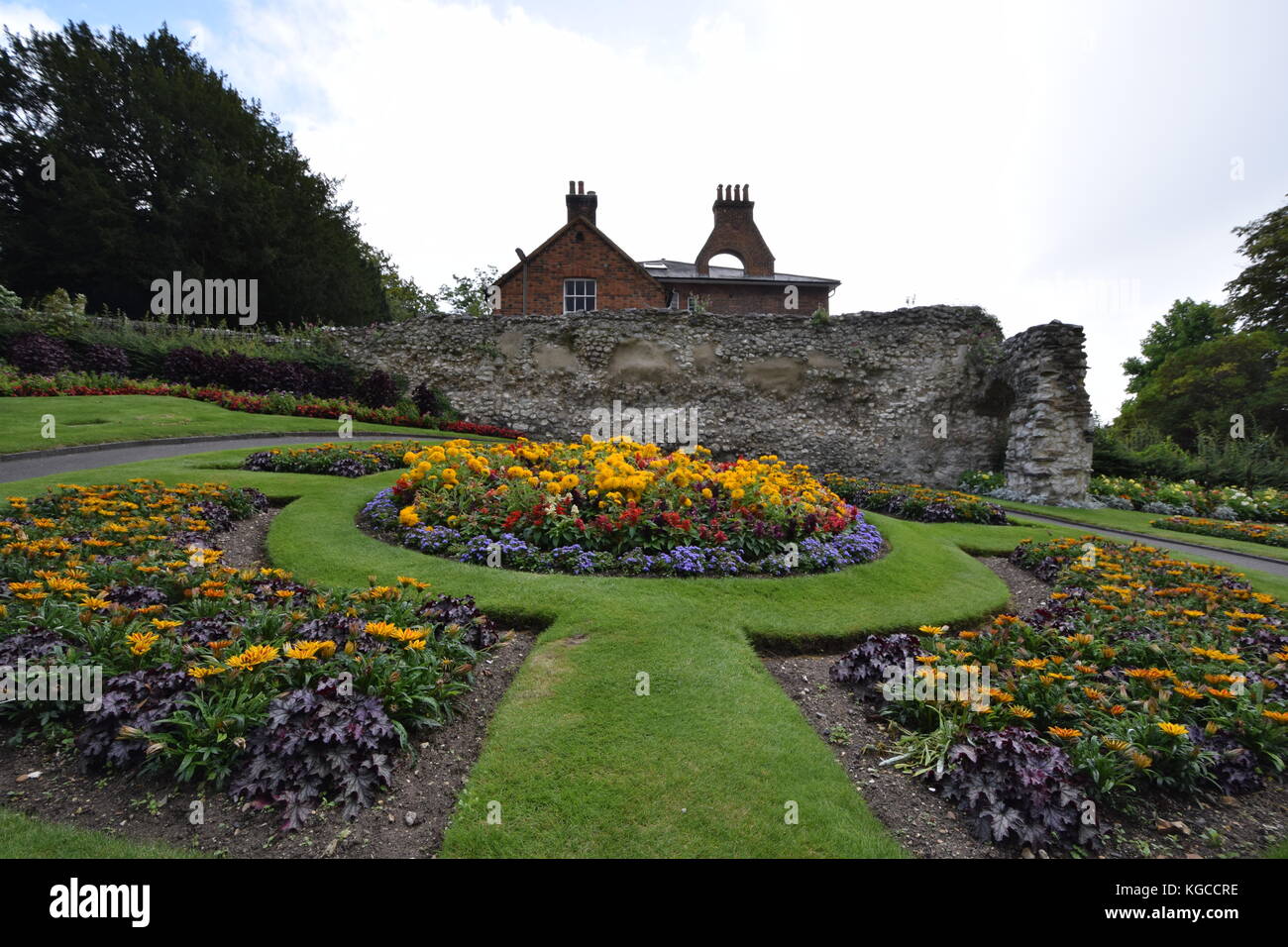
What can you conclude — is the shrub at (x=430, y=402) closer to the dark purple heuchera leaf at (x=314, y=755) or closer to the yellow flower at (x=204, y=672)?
the yellow flower at (x=204, y=672)

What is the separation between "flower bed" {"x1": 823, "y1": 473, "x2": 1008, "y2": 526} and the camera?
1051 centimetres

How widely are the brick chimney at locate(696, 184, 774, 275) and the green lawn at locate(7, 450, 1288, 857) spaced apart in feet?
90.8

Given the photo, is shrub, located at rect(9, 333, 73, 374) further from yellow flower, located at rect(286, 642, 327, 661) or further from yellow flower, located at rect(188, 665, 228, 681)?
yellow flower, located at rect(286, 642, 327, 661)

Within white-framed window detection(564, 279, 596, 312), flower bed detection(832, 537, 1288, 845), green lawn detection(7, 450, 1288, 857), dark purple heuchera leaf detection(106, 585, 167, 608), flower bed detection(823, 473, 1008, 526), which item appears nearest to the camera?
green lawn detection(7, 450, 1288, 857)

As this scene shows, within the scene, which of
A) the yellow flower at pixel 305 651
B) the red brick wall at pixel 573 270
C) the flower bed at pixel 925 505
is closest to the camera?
the yellow flower at pixel 305 651

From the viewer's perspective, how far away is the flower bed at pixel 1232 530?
415 inches

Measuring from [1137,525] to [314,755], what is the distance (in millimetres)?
14748

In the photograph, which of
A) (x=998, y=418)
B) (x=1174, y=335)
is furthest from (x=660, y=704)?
(x=1174, y=335)

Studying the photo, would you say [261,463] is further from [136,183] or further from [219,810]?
[136,183]

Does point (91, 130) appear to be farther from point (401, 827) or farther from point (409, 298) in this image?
point (401, 827)

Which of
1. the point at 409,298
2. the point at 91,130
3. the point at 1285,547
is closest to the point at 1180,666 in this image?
the point at 1285,547

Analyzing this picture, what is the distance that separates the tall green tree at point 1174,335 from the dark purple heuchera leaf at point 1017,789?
46578 millimetres

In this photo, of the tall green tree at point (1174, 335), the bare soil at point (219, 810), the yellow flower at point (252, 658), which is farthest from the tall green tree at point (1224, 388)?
the yellow flower at point (252, 658)

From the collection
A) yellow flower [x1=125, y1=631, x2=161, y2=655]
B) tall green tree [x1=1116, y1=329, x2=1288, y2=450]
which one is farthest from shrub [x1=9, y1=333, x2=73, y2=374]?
tall green tree [x1=1116, y1=329, x2=1288, y2=450]
